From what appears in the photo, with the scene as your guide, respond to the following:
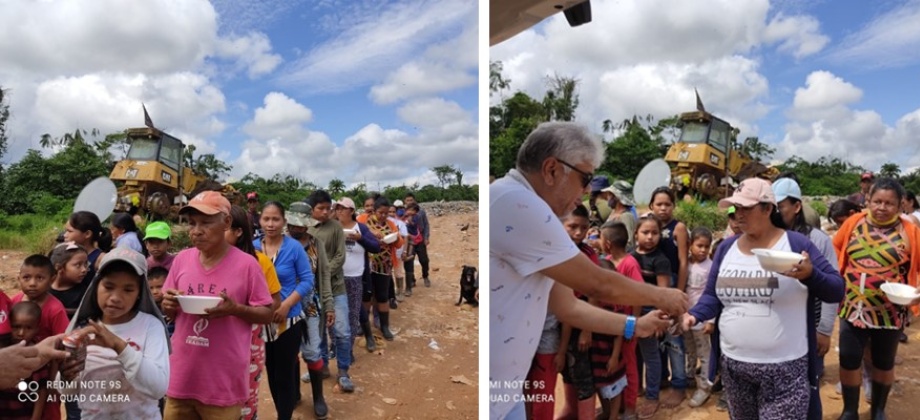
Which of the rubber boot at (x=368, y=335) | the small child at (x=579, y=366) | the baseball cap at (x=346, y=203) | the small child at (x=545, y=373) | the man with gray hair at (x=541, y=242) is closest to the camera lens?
the man with gray hair at (x=541, y=242)

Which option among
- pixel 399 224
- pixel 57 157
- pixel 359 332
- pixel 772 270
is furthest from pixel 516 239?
pixel 399 224

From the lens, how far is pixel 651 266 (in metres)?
2.57

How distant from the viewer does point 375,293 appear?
400 centimetres

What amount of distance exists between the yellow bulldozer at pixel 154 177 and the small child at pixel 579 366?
4.94 ft

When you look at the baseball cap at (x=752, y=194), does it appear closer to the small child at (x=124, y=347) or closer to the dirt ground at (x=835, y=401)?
the dirt ground at (x=835, y=401)

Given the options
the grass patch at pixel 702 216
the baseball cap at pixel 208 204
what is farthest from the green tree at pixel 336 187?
the grass patch at pixel 702 216

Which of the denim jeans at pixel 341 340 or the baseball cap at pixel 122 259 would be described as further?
the denim jeans at pixel 341 340

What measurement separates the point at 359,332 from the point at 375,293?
35cm

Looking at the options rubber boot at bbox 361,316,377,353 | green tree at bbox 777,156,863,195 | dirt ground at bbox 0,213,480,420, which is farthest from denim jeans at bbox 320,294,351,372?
green tree at bbox 777,156,863,195

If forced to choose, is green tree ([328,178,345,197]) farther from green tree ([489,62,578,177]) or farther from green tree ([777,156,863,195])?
green tree ([777,156,863,195])

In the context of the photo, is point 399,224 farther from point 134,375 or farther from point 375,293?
point 134,375

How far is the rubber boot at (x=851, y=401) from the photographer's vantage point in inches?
94.4

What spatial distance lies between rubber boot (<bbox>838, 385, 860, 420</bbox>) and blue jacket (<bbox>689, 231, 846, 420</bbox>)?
92 centimetres

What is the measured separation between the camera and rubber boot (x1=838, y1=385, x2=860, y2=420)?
7.87ft
